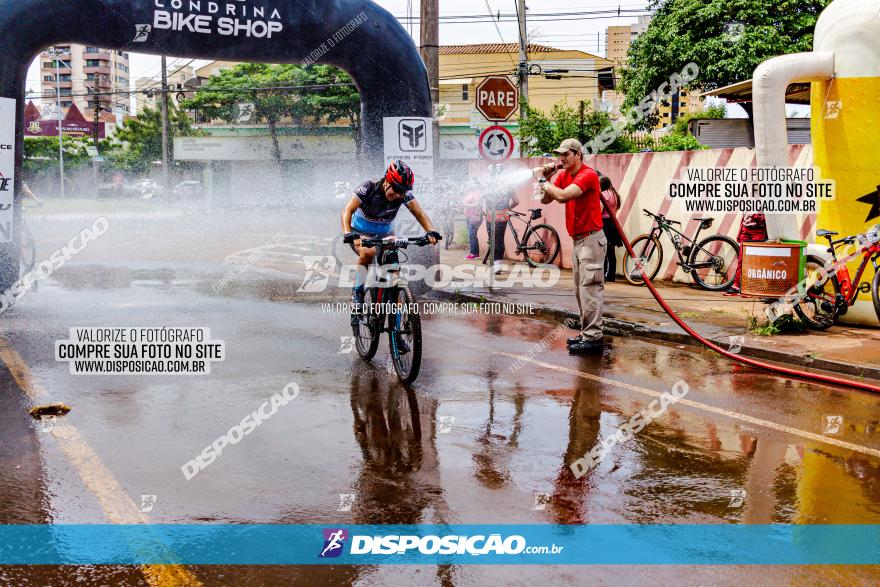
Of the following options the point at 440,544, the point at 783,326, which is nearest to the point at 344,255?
the point at 783,326

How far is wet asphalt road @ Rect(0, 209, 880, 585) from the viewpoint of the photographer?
4742 mm

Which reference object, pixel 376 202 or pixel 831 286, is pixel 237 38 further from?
pixel 831 286

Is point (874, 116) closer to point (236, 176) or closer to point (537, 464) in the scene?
point (537, 464)

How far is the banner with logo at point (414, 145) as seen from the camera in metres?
13.9

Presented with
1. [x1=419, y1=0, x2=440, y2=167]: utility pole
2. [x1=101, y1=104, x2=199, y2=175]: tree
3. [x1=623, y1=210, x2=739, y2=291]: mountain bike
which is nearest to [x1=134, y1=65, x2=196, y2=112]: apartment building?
[x1=101, y1=104, x2=199, y2=175]: tree

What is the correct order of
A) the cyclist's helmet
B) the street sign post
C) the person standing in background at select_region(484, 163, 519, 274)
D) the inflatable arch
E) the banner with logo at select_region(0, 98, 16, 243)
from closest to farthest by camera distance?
the cyclist's helmet, the banner with logo at select_region(0, 98, 16, 243), the inflatable arch, the street sign post, the person standing in background at select_region(484, 163, 519, 274)

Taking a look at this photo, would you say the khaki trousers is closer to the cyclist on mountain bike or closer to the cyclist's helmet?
the cyclist on mountain bike

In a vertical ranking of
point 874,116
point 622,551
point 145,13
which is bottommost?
point 622,551

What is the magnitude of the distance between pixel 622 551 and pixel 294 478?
2.07 metres

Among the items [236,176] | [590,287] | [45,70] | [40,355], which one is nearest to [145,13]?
[40,355]

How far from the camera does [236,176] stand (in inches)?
2411

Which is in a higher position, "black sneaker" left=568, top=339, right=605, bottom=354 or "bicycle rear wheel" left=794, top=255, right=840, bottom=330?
"bicycle rear wheel" left=794, top=255, right=840, bottom=330

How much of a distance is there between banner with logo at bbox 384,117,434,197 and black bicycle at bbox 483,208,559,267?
352 centimetres

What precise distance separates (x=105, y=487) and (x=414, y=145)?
965 centimetres
